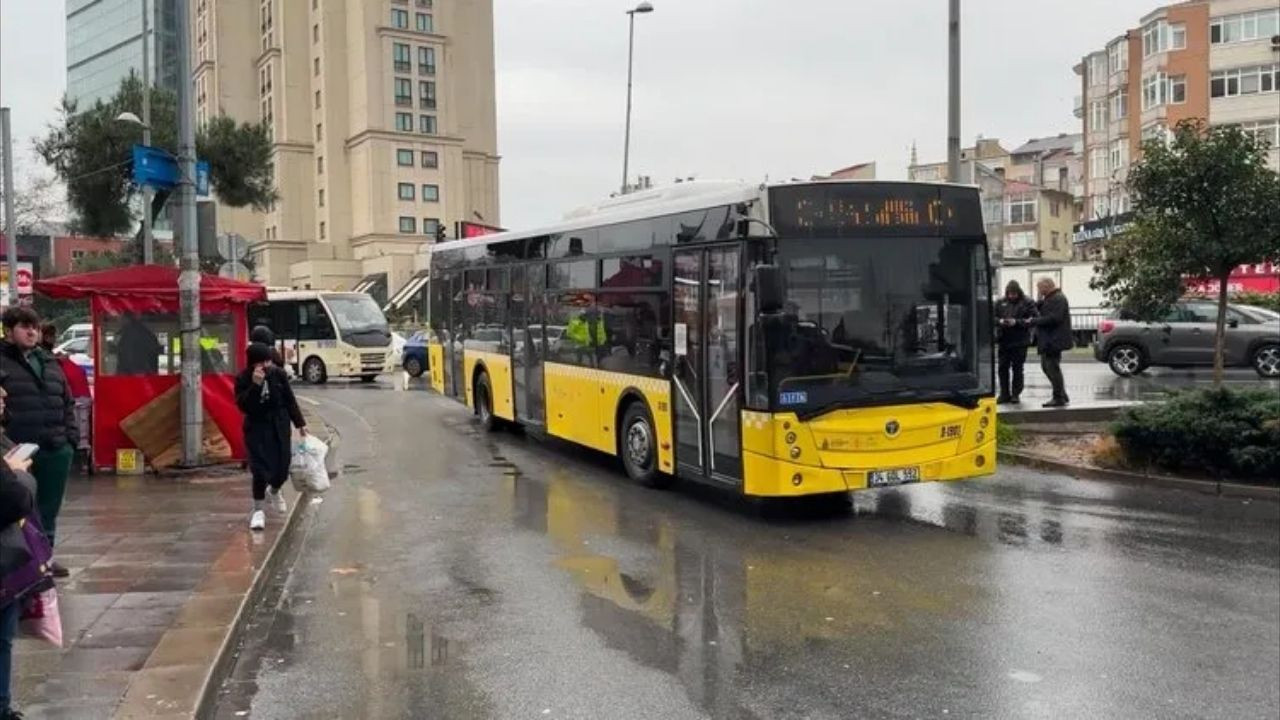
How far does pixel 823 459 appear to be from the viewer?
9.62 meters

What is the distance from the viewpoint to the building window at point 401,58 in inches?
3489

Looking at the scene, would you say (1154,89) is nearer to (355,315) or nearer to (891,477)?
(355,315)

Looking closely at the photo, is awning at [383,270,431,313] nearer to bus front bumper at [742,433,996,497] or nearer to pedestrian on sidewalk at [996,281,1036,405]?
pedestrian on sidewalk at [996,281,1036,405]

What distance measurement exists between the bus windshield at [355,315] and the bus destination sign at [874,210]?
73.5 feet

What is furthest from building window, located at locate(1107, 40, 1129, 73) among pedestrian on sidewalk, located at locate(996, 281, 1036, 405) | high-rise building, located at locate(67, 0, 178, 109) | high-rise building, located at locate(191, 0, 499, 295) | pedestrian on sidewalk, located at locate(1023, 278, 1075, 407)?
pedestrian on sidewalk, located at locate(1023, 278, 1075, 407)

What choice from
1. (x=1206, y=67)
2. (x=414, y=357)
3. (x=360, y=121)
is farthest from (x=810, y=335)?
(x=360, y=121)

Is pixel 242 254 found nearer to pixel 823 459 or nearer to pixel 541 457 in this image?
pixel 541 457

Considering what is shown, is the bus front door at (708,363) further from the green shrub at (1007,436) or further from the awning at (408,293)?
the awning at (408,293)

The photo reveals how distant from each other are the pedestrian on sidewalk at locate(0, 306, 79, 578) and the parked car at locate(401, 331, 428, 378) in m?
23.8

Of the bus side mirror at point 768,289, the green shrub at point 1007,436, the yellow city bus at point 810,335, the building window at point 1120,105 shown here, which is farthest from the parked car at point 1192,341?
the building window at point 1120,105

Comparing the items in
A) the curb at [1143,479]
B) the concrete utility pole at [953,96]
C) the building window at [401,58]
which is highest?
the building window at [401,58]

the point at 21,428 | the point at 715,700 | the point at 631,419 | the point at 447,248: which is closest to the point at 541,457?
the point at 631,419

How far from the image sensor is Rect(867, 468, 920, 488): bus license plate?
978 cm

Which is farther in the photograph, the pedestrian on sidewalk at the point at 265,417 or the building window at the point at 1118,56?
the building window at the point at 1118,56
